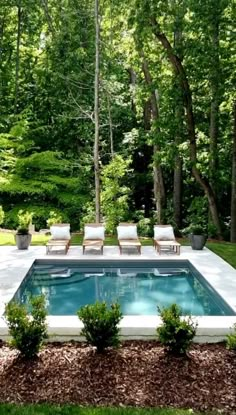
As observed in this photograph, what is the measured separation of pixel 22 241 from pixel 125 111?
32.5 ft

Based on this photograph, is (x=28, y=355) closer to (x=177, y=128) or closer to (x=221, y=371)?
(x=221, y=371)

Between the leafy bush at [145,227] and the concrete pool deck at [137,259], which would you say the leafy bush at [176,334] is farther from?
the leafy bush at [145,227]

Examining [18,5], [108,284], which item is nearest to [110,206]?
[108,284]

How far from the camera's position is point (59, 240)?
12.1m

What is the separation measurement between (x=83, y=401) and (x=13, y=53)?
73.8 feet

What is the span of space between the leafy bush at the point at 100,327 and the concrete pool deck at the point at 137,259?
635 millimetres

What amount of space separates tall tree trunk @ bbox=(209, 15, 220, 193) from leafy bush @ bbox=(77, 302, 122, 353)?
31.7 ft

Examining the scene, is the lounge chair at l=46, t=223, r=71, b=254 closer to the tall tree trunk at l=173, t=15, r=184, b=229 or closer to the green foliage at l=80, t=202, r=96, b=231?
the green foliage at l=80, t=202, r=96, b=231

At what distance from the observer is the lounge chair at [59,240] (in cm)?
1159

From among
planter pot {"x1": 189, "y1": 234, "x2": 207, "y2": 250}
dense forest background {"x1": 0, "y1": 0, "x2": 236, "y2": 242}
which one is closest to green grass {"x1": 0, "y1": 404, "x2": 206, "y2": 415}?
planter pot {"x1": 189, "y1": 234, "x2": 207, "y2": 250}

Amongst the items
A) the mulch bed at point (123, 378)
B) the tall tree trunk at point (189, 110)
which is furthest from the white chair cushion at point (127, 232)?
the mulch bed at point (123, 378)

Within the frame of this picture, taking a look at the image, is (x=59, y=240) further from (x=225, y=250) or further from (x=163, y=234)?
(x=225, y=250)

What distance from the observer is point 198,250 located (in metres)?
12.2

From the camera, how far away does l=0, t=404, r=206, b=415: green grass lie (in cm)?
427
